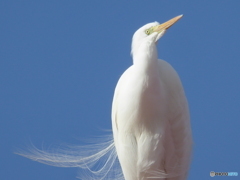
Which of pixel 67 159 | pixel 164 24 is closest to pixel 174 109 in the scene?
pixel 164 24

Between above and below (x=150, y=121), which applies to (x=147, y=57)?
above

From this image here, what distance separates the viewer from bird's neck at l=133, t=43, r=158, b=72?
3004 mm

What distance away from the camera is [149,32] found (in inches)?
122

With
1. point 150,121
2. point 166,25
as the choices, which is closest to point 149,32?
point 166,25

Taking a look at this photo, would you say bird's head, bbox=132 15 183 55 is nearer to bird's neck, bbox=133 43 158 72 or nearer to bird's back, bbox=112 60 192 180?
bird's neck, bbox=133 43 158 72

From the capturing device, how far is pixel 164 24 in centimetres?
313

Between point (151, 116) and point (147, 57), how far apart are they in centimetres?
40

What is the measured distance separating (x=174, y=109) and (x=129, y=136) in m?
0.32

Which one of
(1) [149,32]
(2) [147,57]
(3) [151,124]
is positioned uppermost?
(1) [149,32]

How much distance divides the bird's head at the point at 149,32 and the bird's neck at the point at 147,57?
0.16ft

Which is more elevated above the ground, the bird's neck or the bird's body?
the bird's neck

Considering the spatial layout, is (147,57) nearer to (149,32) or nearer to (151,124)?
(149,32)

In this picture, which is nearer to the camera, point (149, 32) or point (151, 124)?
point (149, 32)

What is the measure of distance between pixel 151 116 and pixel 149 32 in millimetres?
505
